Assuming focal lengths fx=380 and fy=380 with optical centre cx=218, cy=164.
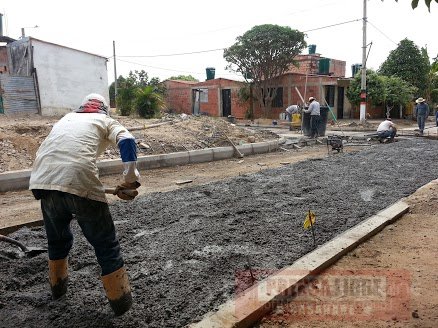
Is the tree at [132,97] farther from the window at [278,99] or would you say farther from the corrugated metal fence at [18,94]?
the window at [278,99]

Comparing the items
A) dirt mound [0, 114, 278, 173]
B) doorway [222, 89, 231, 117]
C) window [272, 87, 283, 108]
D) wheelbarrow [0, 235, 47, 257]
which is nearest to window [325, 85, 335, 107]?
window [272, 87, 283, 108]

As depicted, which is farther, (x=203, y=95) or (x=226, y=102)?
(x=203, y=95)

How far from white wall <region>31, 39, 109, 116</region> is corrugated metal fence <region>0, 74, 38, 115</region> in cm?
50

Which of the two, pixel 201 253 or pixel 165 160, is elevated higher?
pixel 165 160

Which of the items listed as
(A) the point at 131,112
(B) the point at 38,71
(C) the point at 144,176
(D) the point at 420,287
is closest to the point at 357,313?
(D) the point at 420,287

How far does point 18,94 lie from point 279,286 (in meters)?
15.5

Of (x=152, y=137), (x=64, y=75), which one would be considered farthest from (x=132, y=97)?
(x=152, y=137)

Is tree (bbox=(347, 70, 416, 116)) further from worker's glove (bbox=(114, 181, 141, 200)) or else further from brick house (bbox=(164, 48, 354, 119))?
worker's glove (bbox=(114, 181, 141, 200))

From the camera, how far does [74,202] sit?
246 cm

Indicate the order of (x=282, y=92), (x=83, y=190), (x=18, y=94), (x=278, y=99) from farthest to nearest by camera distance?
1. (x=278, y=99)
2. (x=282, y=92)
3. (x=18, y=94)
4. (x=83, y=190)

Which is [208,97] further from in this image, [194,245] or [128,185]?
[128,185]

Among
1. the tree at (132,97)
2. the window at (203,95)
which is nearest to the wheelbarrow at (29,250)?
the tree at (132,97)

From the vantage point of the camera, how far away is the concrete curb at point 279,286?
2.42 meters

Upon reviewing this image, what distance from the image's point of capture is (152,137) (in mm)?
10703
